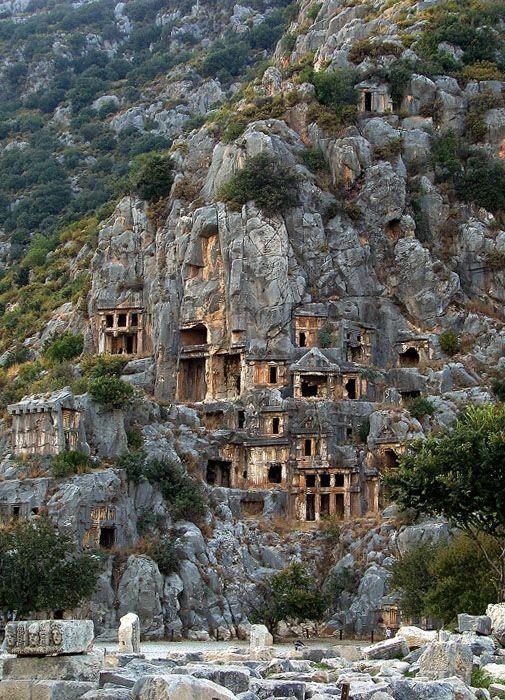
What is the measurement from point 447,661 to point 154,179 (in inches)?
3181

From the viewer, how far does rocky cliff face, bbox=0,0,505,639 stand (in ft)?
269

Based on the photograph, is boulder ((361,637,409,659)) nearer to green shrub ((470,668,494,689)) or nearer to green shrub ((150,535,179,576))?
green shrub ((470,668,494,689))

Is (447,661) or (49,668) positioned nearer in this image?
(49,668)

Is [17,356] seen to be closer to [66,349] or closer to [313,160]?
[66,349]

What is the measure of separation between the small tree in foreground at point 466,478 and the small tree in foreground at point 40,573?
21647 mm

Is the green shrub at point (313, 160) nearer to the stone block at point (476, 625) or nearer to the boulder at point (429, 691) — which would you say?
the stone block at point (476, 625)

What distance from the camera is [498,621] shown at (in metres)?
38.8

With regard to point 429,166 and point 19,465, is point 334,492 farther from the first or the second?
point 429,166

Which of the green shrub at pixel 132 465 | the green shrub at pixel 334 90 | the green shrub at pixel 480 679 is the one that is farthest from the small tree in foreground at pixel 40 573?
the green shrub at pixel 334 90

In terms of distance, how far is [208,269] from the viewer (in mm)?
99438

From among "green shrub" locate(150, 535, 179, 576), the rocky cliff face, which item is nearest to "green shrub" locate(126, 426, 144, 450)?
the rocky cliff face

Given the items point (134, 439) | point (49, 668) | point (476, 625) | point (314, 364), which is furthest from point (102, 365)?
point (49, 668)

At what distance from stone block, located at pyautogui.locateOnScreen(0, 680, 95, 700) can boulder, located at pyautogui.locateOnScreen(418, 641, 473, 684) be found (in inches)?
353

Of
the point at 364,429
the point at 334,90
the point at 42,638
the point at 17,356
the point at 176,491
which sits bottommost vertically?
the point at 42,638
